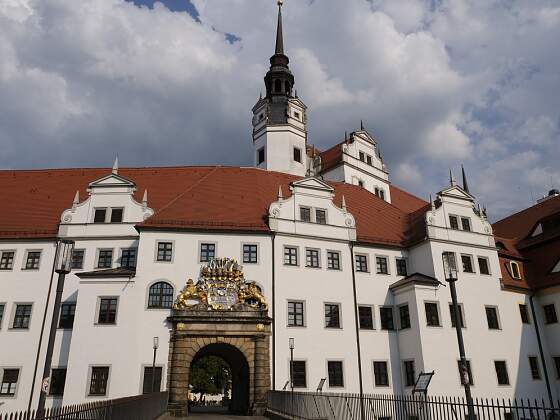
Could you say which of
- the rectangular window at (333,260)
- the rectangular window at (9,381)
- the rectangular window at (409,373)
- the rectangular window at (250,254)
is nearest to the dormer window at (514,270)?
the rectangular window at (409,373)

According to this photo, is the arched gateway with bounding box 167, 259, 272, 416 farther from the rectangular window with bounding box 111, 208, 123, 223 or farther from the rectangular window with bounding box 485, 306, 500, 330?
the rectangular window with bounding box 485, 306, 500, 330

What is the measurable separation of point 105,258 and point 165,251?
3.65 meters

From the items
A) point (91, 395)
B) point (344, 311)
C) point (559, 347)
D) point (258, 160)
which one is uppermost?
point (258, 160)

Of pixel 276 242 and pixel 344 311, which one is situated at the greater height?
pixel 276 242

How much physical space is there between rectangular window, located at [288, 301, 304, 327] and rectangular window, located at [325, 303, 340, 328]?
1.58 meters

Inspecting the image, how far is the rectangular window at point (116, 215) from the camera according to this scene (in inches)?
1128

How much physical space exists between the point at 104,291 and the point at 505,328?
23.7 meters

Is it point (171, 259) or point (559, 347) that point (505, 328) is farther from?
point (171, 259)

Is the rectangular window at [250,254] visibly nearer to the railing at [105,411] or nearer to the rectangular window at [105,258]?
the rectangular window at [105,258]

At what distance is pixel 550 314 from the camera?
3216cm

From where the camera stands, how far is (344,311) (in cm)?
2838

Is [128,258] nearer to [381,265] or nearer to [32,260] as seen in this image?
[32,260]

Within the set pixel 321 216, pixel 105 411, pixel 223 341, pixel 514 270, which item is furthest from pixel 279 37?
pixel 105 411

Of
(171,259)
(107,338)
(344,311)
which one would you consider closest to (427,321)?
(344,311)
